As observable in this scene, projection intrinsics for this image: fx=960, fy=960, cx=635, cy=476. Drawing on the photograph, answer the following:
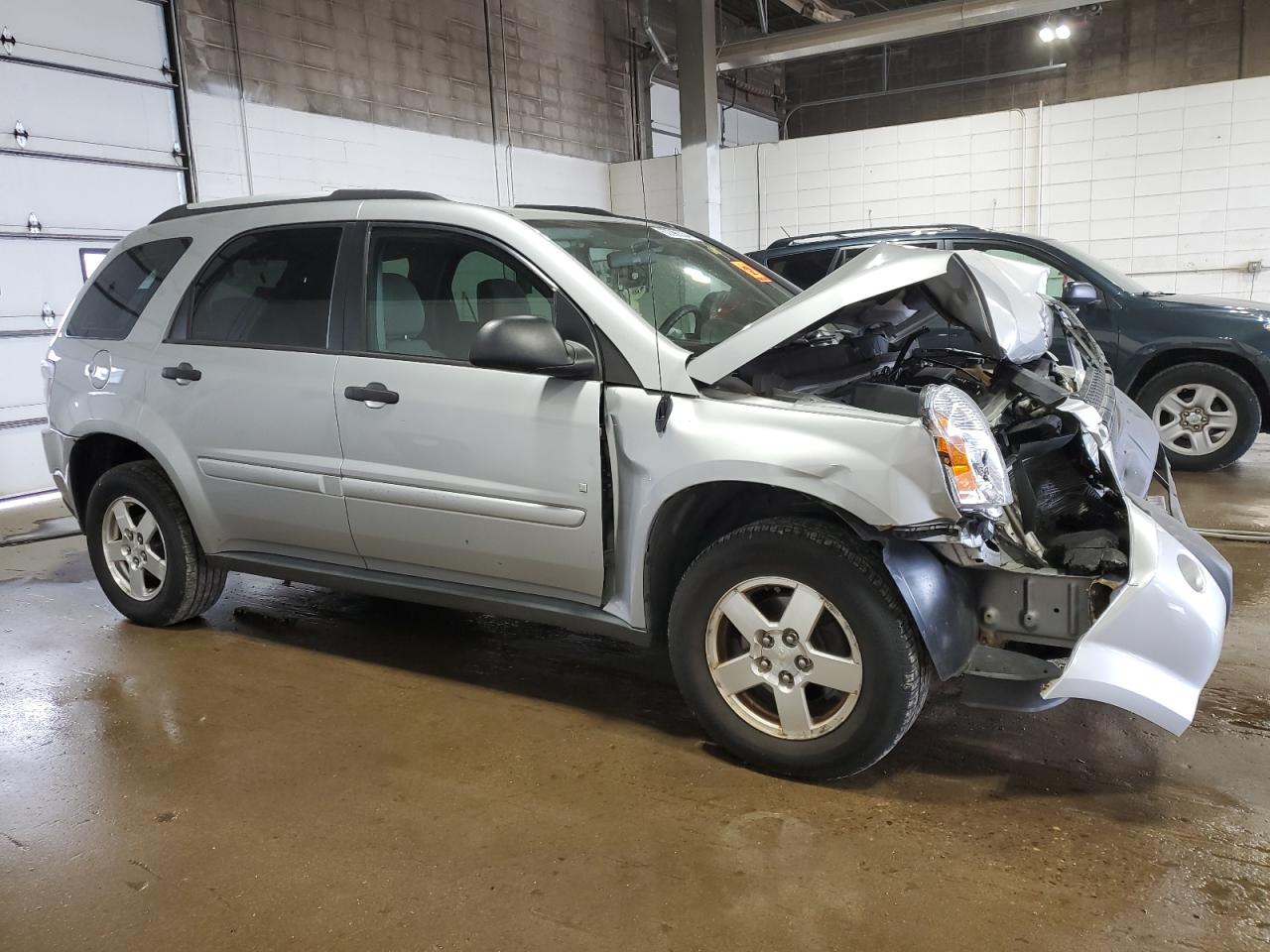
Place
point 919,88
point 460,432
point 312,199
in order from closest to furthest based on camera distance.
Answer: point 460,432, point 312,199, point 919,88

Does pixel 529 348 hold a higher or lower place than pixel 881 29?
lower

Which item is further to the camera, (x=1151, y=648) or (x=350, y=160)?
(x=350, y=160)

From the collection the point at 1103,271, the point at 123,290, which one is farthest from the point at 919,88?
the point at 123,290

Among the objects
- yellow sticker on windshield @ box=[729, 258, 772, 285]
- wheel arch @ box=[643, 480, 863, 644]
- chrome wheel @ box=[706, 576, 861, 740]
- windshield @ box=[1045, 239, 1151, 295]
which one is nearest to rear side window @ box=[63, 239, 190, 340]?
yellow sticker on windshield @ box=[729, 258, 772, 285]

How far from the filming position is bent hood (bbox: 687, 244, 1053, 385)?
2348mm

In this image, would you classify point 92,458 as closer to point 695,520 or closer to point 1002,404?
point 695,520

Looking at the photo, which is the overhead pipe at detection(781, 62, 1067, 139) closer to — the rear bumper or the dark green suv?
the dark green suv

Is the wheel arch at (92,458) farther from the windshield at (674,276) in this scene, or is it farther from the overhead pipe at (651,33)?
the overhead pipe at (651,33)

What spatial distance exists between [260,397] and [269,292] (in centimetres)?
38

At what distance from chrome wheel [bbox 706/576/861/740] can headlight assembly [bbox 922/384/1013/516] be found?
1.40 feet

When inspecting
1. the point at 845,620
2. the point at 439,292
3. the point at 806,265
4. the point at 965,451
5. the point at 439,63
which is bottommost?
the point at 845,620

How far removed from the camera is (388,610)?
4035 mm

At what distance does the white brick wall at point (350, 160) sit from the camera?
27.3 feet

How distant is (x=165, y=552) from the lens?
372 cm
